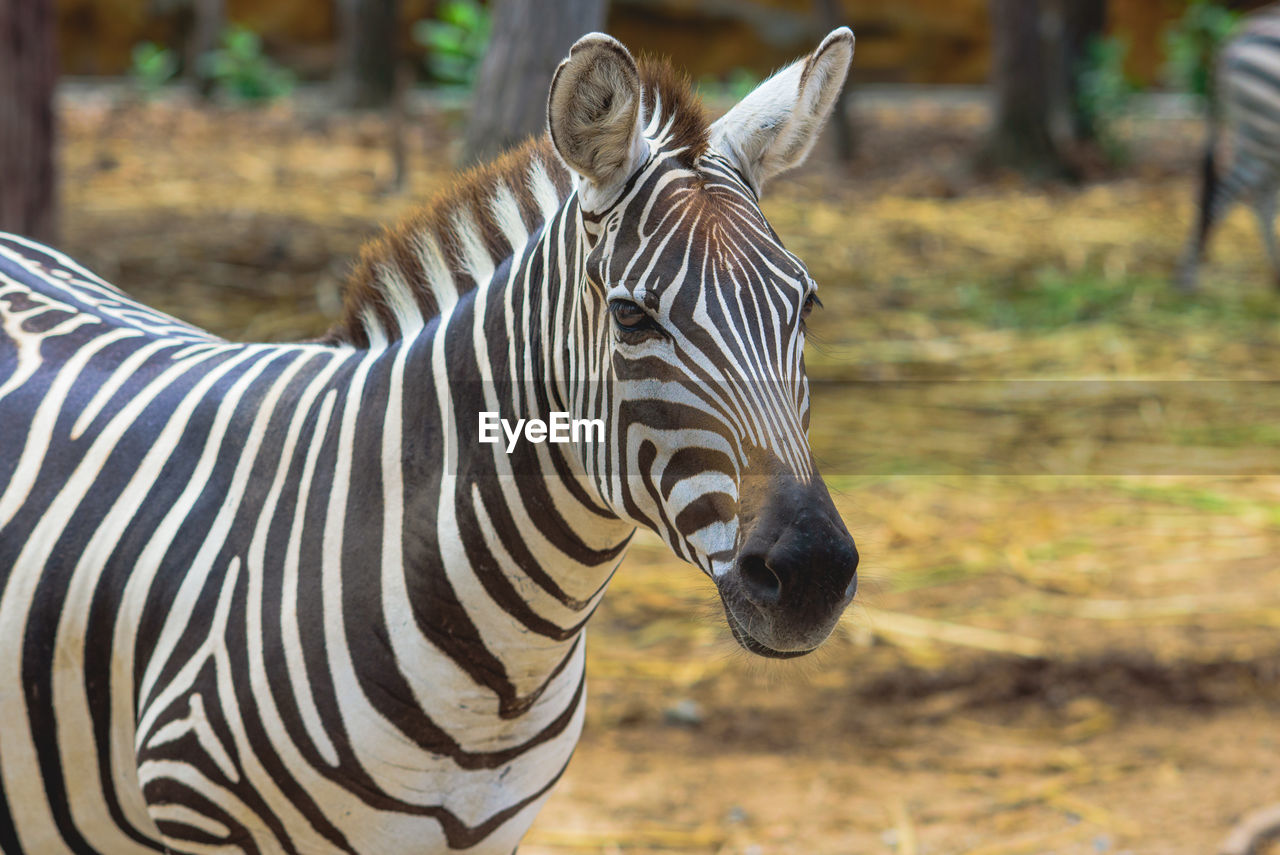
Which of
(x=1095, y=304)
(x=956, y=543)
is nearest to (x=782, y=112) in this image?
(x=956, y=543)

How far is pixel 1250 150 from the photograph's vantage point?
920cm

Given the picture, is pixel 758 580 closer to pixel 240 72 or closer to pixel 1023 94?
pixel 1023 94

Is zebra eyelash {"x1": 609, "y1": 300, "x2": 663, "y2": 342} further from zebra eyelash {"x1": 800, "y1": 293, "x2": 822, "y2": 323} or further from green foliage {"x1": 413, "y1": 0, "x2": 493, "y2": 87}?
green foliage {"x1": 413, "y1": 0, "x2": 493, "y2": 87}

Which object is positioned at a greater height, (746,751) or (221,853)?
(221,853)

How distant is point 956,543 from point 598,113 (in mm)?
4061

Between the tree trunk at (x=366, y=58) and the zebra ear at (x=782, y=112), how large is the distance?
42.0ft

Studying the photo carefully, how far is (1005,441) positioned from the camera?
634 cm

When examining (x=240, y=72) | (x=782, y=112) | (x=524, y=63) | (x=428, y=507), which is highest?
(x=782, y=112)

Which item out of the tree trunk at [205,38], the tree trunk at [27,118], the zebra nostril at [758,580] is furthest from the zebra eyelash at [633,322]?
the tree trunk at [205,38]

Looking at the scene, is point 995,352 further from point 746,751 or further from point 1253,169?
point 746,751

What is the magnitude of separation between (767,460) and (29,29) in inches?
183

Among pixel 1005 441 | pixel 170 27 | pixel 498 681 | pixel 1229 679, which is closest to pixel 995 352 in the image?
pixel 1005 441

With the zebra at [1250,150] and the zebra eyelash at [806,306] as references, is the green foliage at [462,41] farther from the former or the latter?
the zebra eyelash at [806,306]

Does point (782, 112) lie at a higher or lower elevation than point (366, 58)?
higher
